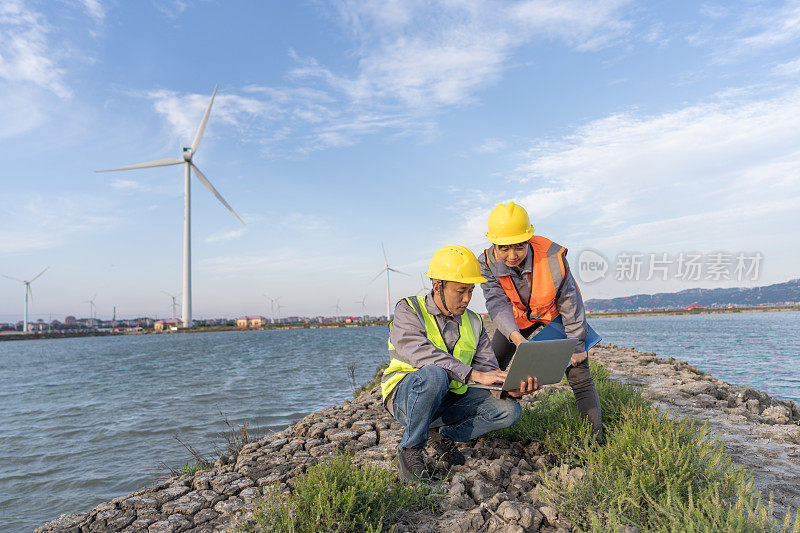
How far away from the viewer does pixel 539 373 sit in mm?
3443

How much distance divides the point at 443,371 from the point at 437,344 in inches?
11.0

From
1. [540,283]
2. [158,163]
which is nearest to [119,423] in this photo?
[540,283]

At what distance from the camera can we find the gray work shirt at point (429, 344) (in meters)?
3.59

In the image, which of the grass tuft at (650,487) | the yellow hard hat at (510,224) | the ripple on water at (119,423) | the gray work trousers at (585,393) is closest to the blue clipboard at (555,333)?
the gray work trousers at (585,393)

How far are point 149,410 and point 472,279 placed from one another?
11.8 m

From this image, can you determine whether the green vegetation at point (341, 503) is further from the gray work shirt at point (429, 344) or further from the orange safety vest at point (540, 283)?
the orange safety vest at point (540, 283)

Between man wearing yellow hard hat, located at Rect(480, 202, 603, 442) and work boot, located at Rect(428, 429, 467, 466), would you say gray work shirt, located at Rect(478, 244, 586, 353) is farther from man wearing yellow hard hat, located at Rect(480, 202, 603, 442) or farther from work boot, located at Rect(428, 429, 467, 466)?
work boot, located at Rect(428, 429, 467, 466)

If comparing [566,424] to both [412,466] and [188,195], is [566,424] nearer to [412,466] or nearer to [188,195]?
[412,466]

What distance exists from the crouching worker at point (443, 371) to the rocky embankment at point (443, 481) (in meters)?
0.34

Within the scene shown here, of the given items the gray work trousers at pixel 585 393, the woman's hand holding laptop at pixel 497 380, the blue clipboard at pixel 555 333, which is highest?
the blue clipboard at pixel 555 333

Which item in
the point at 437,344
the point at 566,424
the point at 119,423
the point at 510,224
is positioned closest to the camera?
the point at 437,344

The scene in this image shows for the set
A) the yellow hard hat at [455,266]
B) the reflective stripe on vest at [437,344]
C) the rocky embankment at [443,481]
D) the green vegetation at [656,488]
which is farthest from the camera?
the reflective stripe on vest at [437,344]

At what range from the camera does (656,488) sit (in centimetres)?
304

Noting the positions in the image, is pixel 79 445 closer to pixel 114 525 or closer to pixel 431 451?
pixel 114 525
